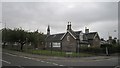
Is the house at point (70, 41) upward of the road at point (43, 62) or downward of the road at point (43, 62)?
upward

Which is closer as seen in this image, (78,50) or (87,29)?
(78,50)

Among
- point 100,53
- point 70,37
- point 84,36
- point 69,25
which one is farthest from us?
point 84,36

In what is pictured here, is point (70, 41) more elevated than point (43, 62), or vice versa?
point (70, 41)

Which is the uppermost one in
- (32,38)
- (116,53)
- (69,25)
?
(69,25)

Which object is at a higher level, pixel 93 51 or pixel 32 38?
pixel 32 38

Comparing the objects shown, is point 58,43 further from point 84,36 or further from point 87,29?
point 87,29

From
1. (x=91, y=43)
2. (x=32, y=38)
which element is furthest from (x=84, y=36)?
(x=32, y=38)

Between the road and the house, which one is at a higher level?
the house

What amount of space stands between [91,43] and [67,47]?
1009 cm

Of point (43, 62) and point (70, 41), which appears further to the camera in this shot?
point (70, 41)

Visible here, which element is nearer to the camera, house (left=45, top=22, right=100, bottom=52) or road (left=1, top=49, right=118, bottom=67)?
road (left=1, top=49, right=118, bottom=67)

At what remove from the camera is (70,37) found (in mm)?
48938

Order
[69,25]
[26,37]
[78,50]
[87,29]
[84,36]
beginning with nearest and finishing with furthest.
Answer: [26,37] → [78,50] → [69,25] → [84,36] → [87,29]

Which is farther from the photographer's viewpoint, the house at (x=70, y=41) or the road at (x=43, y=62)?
the house at (x=70, y=41)
